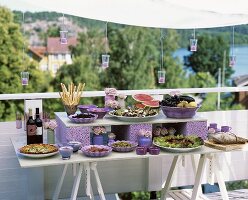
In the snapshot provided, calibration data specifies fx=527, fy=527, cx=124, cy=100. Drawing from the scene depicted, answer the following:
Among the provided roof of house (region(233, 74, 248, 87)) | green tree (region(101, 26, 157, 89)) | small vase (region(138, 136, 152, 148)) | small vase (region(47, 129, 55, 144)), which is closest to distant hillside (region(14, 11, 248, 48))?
green tree (region(101, 26, 157, 89))

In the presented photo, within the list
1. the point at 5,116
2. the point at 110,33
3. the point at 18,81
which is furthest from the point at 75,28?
the point at 5,116

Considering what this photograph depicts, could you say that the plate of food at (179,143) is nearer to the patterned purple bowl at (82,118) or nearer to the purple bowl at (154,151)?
the purple bowl at (154,151)

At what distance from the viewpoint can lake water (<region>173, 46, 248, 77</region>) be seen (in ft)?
68.9

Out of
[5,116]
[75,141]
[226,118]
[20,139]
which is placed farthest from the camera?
[5,116]

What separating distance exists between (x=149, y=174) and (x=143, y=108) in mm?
892

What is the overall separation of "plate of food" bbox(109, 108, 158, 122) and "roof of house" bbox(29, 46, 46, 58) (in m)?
16.0

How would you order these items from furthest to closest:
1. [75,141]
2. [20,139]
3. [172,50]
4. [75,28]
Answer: [172,50]
[75,28]
[20,139]
[75,141]

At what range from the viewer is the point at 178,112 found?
3850mm

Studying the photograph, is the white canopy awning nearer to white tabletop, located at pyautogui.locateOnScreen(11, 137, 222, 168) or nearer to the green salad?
the green salad

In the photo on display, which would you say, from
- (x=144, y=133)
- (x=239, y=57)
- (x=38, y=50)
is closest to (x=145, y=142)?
(x=144, y=133)

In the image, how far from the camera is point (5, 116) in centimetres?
1855

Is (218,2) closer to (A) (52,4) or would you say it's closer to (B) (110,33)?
(A) (52,4)

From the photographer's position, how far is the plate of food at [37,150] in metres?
3.35

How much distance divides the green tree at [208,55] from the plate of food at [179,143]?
19.2 metres
